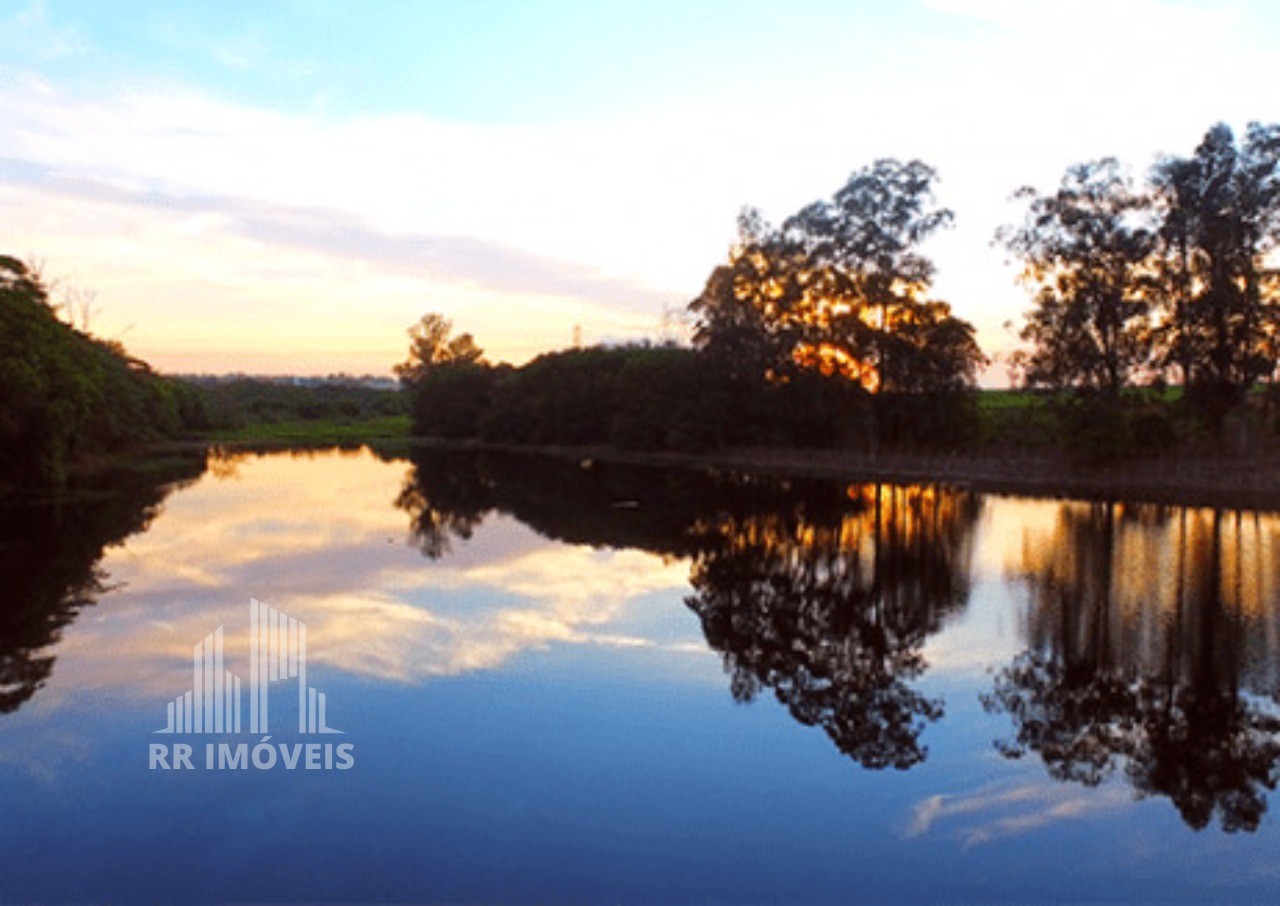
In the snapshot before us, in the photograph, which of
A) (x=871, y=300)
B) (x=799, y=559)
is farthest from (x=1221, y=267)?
(x=799, y=559)

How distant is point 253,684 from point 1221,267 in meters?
43.6

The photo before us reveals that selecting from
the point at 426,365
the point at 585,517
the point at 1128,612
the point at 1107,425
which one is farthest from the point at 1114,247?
the point at 426,365

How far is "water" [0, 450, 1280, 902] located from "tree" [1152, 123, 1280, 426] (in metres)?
20.9

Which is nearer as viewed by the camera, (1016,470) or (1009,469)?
(1016,470)

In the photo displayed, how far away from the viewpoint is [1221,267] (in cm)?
4397

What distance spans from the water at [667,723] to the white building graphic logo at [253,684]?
0.77ft

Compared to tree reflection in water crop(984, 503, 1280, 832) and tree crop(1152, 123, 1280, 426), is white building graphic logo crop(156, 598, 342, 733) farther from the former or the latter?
tree crop(1152, 123, 1280, 426)

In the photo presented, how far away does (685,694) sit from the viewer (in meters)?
14.0

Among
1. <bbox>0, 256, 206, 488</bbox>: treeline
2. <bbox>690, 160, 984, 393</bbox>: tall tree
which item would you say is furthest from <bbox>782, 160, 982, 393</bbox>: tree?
<bbox>0, 256, 206, 488</bbox>: treeline

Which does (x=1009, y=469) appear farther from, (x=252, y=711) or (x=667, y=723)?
(x=252, y=711)

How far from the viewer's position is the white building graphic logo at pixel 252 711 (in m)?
11.4

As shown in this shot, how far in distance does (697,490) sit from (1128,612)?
1093 inches

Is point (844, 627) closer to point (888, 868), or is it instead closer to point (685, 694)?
point (685, 694)

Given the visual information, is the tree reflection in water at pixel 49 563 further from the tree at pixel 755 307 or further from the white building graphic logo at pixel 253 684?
the tree at pixel 755 307
